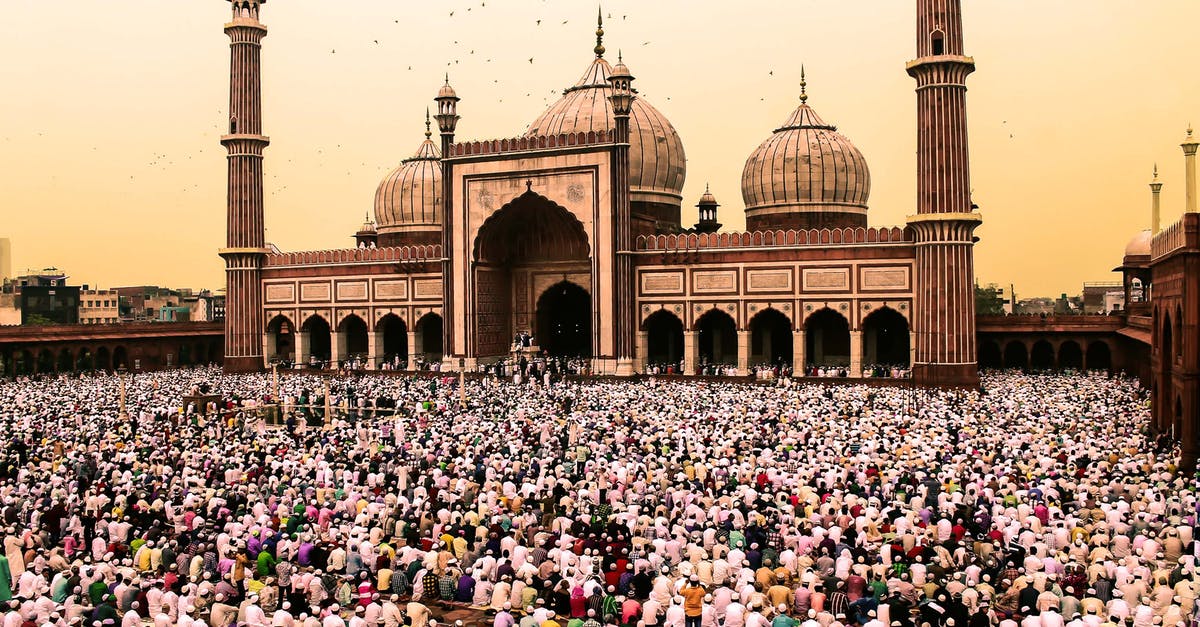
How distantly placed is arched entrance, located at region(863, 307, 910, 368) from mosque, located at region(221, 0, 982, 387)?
73 millimetres

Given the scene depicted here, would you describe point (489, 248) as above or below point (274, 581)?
above

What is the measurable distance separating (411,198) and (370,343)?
739 centimetres

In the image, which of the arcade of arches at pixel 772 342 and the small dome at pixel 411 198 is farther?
the small dome at pixel 411 198

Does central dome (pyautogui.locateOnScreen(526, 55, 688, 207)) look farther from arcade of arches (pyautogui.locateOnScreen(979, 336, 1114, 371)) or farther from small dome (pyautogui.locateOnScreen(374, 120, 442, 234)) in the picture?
arcade of arches (pyautogui.locateOnScreen(979, 336, 1114, 371))

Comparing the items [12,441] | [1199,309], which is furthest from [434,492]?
[1199,309]

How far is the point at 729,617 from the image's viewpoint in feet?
32.1

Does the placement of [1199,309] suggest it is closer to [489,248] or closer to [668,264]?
[668,264]

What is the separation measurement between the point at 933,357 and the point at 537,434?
14.4 metres

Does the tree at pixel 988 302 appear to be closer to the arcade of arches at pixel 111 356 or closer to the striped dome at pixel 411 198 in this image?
the striped dome at pixel 411 198

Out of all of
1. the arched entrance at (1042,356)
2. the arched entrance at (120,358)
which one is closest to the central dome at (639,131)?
the arched entrance at (1042,356)

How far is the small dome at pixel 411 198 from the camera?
43938 millimetres

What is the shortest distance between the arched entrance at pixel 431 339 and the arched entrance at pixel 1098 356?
22.2 m

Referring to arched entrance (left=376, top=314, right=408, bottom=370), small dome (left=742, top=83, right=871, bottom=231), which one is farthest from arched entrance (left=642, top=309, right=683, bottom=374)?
arched entrance (left=376, top=314, right=408, bottom=370)

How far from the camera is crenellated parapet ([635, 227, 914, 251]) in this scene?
31844 millimetres
